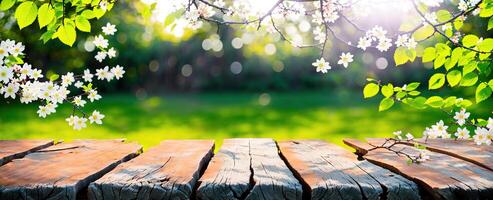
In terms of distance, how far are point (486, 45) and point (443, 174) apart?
820mm

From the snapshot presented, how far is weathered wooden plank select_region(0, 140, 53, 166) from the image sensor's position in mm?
2574

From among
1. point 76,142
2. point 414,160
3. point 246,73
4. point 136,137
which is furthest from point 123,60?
point 414,160

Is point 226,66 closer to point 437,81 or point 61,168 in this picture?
point 437,81

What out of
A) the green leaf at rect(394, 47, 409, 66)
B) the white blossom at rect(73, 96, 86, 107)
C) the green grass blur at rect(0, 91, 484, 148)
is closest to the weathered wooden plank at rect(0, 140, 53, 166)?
the white blossom at rect(73, 96, 86, 107)

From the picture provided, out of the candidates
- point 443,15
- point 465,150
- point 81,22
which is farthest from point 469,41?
point 81,22

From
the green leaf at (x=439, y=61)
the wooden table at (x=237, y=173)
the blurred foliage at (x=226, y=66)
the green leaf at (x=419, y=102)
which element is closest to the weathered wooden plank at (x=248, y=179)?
the wooden table at (x=237, y=173)

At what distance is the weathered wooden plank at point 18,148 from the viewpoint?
8.44ft

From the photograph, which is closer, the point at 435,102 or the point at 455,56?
the point at 435,102

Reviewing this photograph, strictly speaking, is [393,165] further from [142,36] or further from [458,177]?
[142,36]

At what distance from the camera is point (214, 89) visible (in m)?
19.5

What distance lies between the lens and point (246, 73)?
1956 centimetres

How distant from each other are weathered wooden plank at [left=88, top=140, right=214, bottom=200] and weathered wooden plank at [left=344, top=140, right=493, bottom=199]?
0.84m

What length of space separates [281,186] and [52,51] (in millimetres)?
15779

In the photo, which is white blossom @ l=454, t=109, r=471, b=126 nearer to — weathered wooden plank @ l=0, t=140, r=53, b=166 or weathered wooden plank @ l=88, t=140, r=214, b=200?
weathered wooden plank @ l=88, t=140, r=214, b=200
